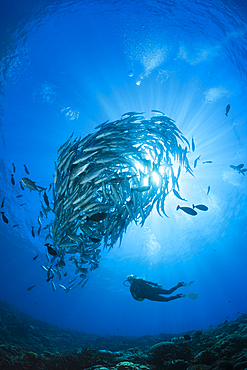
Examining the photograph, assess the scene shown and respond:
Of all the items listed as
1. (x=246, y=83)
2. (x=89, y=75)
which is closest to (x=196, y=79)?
(x=246, y=83)

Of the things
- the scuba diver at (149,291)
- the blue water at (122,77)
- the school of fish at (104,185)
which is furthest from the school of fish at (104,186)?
the blue water at (122,77)

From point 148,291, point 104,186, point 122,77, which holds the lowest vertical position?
point 148,291

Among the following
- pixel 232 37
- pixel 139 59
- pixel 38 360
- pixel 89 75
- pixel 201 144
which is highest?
pixel 232 37

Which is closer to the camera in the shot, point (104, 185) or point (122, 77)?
point (104, 185)

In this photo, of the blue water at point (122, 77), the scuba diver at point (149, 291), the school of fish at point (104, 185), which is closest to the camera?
the school of fish at point (104, 185)

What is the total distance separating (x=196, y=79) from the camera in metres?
12.4

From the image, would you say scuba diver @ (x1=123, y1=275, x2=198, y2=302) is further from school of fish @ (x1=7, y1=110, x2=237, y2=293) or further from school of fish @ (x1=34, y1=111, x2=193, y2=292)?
school of fish @ (x1=34, y1=111, x2=193, y2=292)

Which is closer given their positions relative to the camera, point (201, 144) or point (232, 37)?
point (232, 37)

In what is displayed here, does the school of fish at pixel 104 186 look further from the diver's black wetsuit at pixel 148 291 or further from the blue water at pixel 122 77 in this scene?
the blue water at pixel 122 77

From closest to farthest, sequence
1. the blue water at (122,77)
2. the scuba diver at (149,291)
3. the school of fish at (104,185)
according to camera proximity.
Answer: the school of fish at (104,185) → the scuba diver at (149,291) → the blue water at (122,77)

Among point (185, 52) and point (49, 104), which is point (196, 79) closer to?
point (185, 52)

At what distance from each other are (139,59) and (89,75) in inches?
145

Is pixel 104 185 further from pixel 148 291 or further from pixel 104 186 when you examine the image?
pixel 148 291

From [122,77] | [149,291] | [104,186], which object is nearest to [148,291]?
[149,291]
